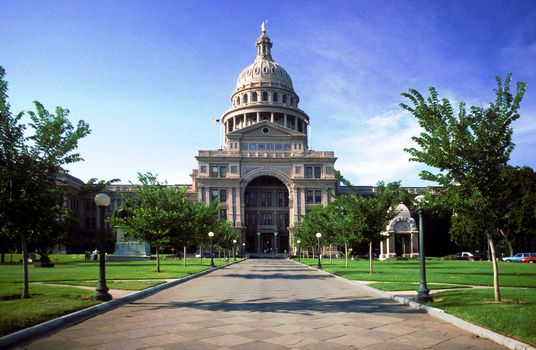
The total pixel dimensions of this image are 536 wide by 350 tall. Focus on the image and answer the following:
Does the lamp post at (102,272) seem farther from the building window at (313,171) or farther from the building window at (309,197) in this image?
the building window at (313,171)

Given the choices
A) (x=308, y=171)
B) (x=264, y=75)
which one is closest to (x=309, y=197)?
(x=308, y=171)

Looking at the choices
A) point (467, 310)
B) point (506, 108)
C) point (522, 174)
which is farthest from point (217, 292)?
point (522, 174)

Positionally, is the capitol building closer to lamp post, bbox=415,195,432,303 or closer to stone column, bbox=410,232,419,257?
stone column, bbox=410,232,419,257

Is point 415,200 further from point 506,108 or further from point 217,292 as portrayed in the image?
point 217,292

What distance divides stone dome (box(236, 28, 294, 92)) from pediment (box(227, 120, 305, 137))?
25108 mm

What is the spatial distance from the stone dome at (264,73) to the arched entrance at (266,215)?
3200cm

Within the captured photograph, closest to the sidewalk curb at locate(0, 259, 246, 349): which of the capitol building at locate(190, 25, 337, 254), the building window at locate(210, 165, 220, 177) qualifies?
the capitol building at locate(190, 25, 337, 254)

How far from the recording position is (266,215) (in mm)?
104812

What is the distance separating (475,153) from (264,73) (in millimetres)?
114716

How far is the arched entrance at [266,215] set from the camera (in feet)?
339

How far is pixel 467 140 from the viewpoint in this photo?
14305 millimetres

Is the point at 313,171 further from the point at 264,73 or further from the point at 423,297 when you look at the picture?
the point at 423,297

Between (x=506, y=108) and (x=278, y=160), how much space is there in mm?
85404

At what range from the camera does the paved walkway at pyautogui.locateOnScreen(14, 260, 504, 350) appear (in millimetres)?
9039
